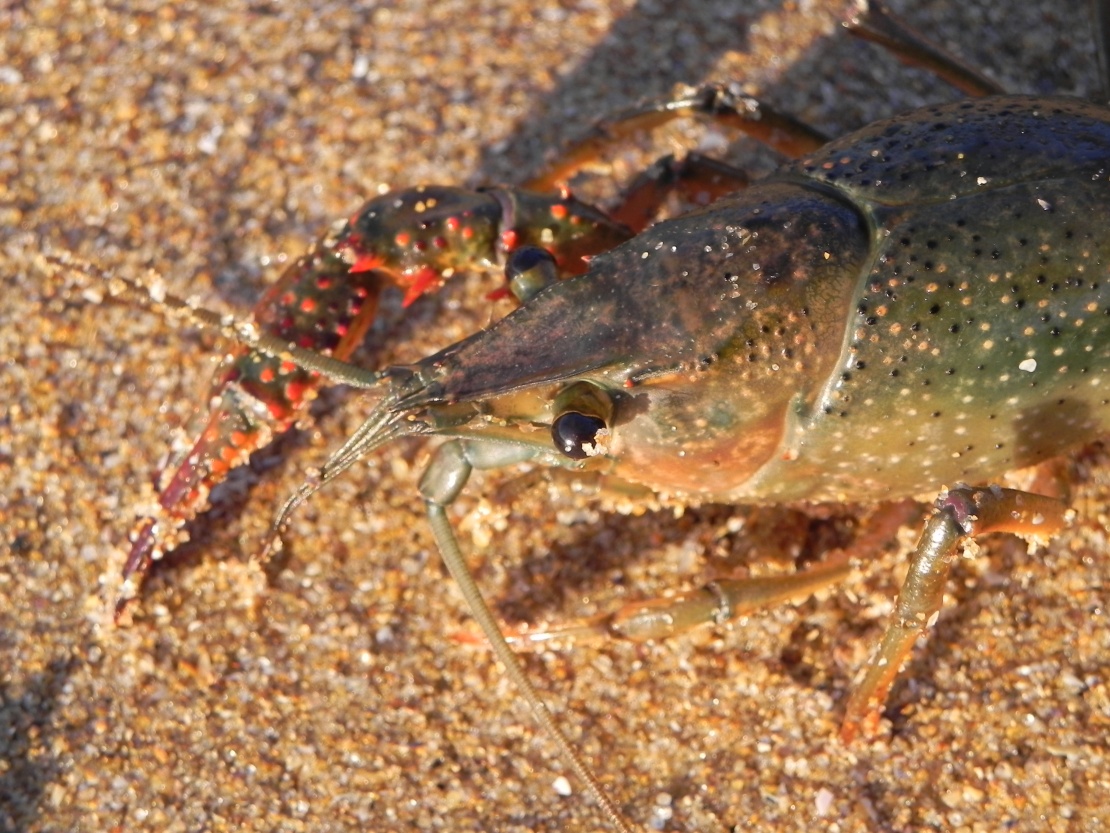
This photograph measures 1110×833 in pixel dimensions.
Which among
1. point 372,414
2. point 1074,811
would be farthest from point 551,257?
point 1074,811

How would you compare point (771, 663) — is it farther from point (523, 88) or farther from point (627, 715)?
point (523, 88)

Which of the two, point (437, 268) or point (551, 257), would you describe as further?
point (437, 268)

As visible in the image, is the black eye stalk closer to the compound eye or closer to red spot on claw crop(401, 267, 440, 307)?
red spot on claw crop(401, 267, 440, 307)

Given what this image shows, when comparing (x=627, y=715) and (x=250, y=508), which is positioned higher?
(x=250, y=508)

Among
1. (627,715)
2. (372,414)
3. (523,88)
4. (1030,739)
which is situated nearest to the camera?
(372,414)

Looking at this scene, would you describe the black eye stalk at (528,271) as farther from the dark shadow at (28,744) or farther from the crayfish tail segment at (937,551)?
the dark shadow at (28,744)

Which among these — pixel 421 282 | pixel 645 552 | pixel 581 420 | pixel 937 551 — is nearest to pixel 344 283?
pixel 421 282

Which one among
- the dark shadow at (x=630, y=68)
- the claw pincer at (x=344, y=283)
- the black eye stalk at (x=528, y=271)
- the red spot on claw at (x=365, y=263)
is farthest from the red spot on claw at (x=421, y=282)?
the dark shadow at (x=630, y=68)

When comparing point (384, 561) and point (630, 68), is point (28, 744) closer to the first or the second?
point (384, 561)
